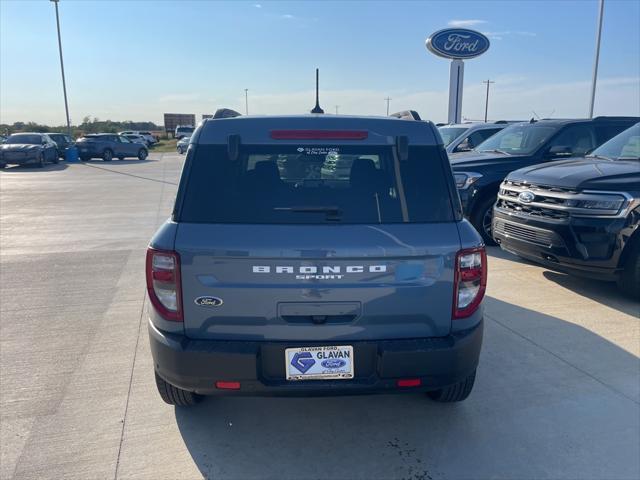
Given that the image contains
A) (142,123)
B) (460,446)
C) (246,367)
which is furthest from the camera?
(142,123)

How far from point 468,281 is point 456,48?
23.0 meters

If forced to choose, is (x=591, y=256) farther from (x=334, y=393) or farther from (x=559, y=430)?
(x=334, y=393)

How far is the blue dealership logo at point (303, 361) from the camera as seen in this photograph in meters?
2.47

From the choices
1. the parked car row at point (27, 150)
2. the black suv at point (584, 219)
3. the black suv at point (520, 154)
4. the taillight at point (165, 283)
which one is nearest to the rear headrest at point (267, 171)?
the taillight at point (165, 283)

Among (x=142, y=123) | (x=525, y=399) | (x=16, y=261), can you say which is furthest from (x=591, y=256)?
(x=142, y=123)

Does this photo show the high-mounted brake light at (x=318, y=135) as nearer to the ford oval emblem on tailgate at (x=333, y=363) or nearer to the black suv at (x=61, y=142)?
the ford oval emblem on tailgate at (x=333, y=363)

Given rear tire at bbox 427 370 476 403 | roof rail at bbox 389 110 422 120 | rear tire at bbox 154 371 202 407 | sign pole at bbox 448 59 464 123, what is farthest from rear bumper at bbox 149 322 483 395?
sign pole at bbox 448 59 464 123

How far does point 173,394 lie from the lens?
3.00 m

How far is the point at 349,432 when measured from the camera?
3.00 m

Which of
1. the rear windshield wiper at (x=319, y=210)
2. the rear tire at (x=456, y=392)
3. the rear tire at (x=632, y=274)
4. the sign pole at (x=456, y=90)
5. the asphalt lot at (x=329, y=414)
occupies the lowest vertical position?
the asphalt lot at (x=329, y=414)

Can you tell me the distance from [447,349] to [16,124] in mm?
79639

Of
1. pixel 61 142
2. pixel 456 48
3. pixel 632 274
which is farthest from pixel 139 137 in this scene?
pixel 632 274

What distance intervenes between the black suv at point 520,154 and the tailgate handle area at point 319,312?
217 inches

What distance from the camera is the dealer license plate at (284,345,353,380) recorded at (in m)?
2.47
